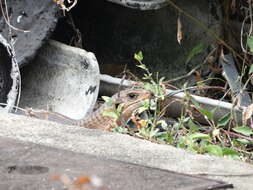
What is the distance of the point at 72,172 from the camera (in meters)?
1.43

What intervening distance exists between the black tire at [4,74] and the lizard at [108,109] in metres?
0.23

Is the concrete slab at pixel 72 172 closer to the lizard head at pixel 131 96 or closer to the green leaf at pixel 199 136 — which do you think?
the green leaf at pixel 199 136

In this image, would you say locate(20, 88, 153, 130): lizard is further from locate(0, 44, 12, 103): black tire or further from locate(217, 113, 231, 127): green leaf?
locate(217, 113, 231, 127): green leaf

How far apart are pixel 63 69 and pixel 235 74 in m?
0.93

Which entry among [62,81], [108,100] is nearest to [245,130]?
[108,100]

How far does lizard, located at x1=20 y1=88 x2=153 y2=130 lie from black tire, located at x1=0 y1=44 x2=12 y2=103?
0.23m

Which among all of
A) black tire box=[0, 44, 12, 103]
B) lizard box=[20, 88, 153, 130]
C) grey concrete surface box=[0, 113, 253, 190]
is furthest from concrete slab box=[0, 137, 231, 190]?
black tire box=[0, 44, 12, 103]

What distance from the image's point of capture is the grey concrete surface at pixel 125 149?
5.05ft

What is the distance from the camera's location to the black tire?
339 centimetres

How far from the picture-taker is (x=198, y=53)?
156 inches

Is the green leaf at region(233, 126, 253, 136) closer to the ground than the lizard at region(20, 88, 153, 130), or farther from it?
farther from it

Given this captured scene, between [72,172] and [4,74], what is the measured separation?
2.08 m

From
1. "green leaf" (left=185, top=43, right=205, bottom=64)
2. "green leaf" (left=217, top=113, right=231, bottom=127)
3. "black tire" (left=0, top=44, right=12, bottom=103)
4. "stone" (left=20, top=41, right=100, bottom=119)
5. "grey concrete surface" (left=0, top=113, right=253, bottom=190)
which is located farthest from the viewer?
"green leaf" (left=185, top=43, right=205, bottom=64)

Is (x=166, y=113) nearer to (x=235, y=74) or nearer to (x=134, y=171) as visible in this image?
(x=235, y=74)
